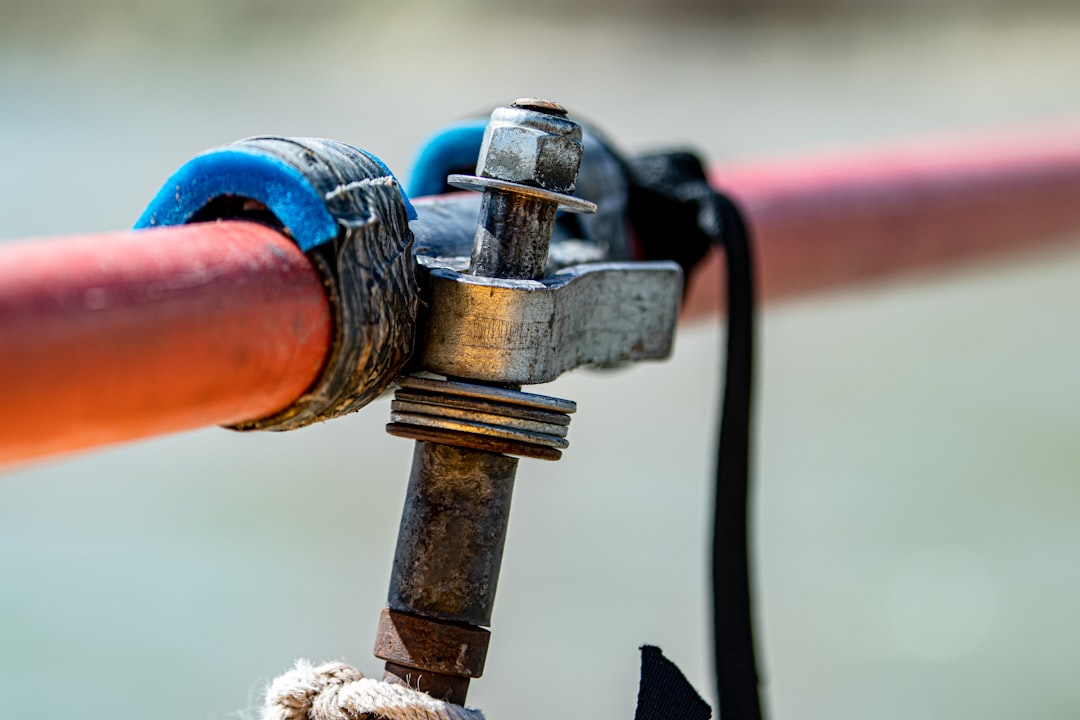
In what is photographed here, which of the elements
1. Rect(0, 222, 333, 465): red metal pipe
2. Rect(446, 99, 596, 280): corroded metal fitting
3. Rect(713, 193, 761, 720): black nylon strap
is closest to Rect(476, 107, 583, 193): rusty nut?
Rect(446, 99, 596, 280): corroded metal fitting

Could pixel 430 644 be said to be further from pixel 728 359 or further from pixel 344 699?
pixel 728 359

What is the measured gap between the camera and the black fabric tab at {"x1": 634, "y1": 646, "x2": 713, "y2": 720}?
0.52 meters

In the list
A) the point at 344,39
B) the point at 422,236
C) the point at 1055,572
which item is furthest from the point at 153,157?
the point at 422,236

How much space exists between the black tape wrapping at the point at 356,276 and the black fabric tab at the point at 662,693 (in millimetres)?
154

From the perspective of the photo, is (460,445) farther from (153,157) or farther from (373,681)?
(153,157)

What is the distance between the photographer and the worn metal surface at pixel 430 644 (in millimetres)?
498

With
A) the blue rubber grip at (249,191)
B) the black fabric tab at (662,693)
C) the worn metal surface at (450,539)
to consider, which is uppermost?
the blue rubber grip at (249,191)

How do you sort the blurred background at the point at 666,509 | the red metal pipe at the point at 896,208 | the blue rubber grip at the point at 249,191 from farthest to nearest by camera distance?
1. the blurred background at the point at 666,509
2. the red metal pipe at the point at 896,208
3. the blue rubber grip at the point at 249,191

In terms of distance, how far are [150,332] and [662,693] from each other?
264 millimetres

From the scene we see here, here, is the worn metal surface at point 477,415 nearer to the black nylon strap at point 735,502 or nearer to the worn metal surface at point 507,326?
the worn metal surface at point 507,326

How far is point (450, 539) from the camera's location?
50 centimetres

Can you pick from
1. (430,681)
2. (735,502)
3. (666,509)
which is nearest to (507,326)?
(430,681)

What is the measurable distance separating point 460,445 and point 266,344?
12 centimetres

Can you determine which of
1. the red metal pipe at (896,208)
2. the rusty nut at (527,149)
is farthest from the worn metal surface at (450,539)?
the red metal pipe at (896,208)
